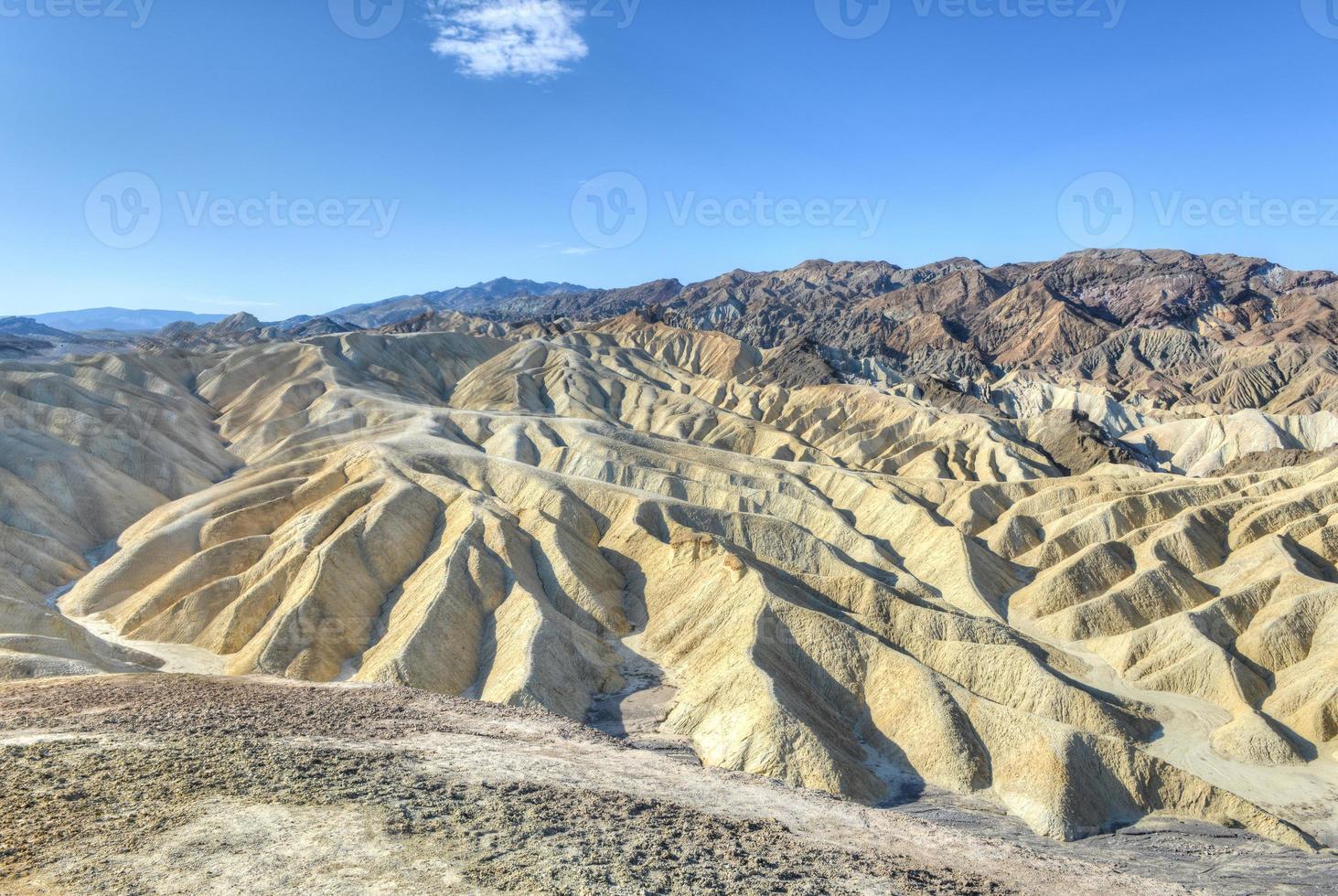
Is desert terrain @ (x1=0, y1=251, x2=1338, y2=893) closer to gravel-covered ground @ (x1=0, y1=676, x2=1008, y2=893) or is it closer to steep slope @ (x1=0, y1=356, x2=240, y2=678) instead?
gravel-covered ground @ (x1=0, y1=676, x2=1008, y2=893)

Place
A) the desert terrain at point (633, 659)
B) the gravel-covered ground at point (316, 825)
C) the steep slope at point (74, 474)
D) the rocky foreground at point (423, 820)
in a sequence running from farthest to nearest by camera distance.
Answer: the steep slope at point (74, 474) → the desert terrain at point (633, 659) → the rocky foreground at point (423, 820) → the gravel-covered ground at point (316, 825)

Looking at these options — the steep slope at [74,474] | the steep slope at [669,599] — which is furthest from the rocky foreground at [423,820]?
the steep slope at [74,474]

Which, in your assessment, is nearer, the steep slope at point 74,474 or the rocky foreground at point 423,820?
the rocky foreground at point 423,820

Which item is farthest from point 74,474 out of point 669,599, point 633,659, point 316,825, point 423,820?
point 423,820

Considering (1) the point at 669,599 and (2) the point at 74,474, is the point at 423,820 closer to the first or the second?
(1) the point at 669,599

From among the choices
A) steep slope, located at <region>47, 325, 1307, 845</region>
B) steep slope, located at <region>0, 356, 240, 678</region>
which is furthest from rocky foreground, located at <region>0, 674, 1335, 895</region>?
steep slope, located at <region>0, 356, 240, 678</region>

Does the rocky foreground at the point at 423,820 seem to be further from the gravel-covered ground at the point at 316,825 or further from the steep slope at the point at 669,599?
the steep slope at the point at 669,599

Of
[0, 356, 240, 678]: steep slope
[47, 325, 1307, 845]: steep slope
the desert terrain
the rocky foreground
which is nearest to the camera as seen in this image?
the rocky foreground

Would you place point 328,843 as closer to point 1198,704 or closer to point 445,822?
point 445,822

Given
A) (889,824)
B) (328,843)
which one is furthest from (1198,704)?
(328,843)

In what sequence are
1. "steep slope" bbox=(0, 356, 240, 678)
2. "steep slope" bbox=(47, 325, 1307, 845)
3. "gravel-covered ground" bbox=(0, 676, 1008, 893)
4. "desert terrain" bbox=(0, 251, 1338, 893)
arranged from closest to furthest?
"gravel-covered ground" bbox=(0, 676, 1008, 893)
"desert terrain" bbox=(0, 251, 1338, 893)
"steep slope" bbox=(47, 325, 1307, 845)
"steep slope" bbox=(0, 356, 240, 678)

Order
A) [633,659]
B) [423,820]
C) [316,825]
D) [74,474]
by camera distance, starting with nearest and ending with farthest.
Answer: [316,825] → [423,820] → [633,659] → [74,474]
